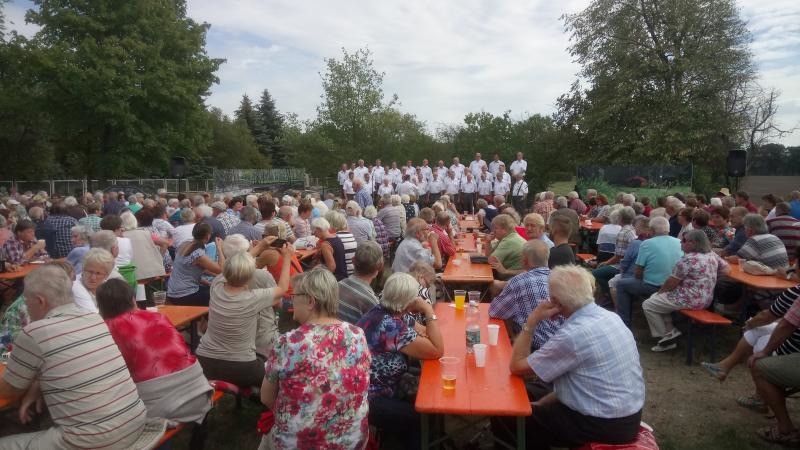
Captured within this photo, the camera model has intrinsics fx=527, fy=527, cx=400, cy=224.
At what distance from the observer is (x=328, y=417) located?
2.44 metres

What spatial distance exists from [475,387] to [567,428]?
0.55 meters

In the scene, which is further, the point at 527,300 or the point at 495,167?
the point at 495,167

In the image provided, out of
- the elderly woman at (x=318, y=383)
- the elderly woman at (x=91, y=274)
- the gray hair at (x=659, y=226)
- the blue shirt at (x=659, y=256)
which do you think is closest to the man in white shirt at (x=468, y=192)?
the gray hair at (x=659, y=226)

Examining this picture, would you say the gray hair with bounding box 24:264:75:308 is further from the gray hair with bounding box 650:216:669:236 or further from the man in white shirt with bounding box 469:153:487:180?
the man in white shirt with bounding box 469:153:487:180

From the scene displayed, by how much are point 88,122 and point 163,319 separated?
26.4 meters

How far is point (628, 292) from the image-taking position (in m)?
6.03

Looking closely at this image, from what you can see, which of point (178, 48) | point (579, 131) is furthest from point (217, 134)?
point (579, 131)

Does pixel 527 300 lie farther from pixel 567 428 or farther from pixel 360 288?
pixel 360 288

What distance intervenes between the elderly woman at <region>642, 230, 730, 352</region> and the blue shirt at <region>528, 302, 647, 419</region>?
118 inches

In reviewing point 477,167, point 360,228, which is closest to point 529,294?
point 360,228

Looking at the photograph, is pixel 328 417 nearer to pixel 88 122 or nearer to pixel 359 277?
pixel 359 277

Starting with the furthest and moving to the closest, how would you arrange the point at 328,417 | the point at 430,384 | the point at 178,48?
1. the point at 178,48
2. the point at 430,384
3. the point at 328,417

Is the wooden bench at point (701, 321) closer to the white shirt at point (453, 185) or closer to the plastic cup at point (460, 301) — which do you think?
the plastic cup at point (460, 301)

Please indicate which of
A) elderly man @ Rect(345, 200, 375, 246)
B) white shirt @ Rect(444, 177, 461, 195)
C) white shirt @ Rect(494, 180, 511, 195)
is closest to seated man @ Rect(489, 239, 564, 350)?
elderly man @ Rect(345, 200, 375, 246)
